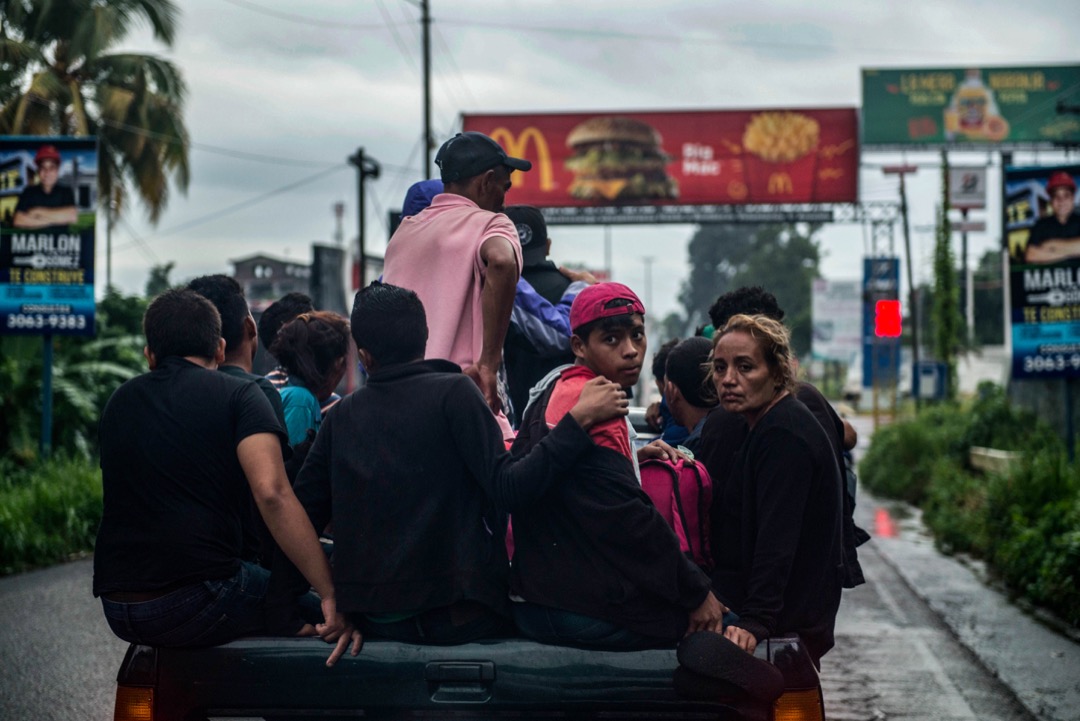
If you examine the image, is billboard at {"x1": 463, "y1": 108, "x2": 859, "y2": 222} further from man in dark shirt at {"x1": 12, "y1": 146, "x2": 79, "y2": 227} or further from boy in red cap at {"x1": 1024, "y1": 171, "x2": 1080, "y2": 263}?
boy in red cap at {"x1": 1024, "y1": 171, "x2": 1080, "y2": 263}

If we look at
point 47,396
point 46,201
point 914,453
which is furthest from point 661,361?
point 914,453

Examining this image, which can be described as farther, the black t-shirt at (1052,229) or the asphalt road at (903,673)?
the black t-shirt at (1052,229)

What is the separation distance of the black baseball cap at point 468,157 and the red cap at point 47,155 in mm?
9673

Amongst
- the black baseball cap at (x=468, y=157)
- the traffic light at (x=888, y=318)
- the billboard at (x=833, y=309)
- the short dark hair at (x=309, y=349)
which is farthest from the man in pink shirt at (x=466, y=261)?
the billboard at (x=833, y=309)

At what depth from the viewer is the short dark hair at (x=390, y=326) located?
11.7 ft

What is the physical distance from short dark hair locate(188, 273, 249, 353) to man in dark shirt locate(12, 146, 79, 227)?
362 inches

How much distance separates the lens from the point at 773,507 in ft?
11.5

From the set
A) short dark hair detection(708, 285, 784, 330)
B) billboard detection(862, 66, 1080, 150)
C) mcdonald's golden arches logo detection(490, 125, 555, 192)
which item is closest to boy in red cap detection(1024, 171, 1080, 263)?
short dark hair detection(708, 285, 784, 330)

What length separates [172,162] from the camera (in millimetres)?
26547

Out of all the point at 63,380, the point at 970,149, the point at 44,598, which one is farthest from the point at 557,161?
the point at 44,598

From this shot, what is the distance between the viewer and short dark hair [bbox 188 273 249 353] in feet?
15.3

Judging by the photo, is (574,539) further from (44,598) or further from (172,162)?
(172,162)

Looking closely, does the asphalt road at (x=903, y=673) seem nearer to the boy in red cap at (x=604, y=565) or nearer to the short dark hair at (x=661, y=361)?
the short dark hair at (x=661, y=361)

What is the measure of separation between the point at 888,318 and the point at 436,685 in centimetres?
2161
